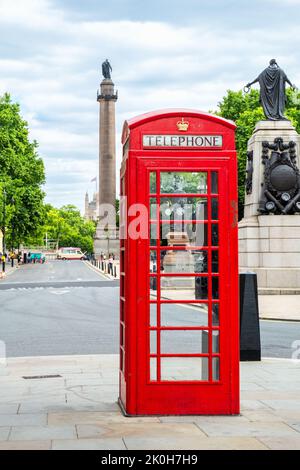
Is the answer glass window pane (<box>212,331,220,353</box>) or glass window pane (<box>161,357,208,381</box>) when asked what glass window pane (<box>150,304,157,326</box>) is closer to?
glass window pane (<box>161,357,208,381</box>)

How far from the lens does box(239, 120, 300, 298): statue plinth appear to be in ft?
95.7

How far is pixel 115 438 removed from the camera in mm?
6426

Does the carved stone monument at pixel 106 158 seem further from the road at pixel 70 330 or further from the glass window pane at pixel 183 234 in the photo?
the glass window pane at pixel 183 234

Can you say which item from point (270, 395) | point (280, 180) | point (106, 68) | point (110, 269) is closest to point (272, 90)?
point (280, 180)

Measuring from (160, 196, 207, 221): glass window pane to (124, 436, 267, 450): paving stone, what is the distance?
212cm

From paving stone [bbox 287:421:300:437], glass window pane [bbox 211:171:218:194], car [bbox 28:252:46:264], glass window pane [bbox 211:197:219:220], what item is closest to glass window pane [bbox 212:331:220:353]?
paving stone [bbox 287:421:300:437]

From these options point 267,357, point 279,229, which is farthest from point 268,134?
point 267,357

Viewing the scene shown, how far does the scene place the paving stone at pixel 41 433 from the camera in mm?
6457

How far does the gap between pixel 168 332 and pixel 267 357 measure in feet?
18.3

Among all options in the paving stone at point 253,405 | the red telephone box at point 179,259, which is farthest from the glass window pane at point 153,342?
the paving stone at point 253,405

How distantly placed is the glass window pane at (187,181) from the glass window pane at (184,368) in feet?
5.33

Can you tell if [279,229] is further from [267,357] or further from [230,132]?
[230,132]

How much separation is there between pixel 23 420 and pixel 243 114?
57.5 meters

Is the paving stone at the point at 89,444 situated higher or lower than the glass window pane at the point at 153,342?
lower
